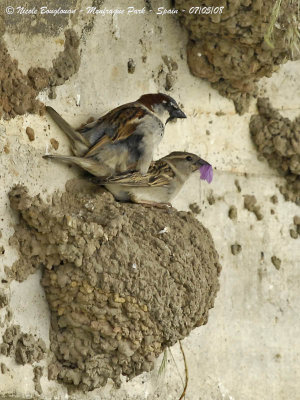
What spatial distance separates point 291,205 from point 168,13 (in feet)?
5.41

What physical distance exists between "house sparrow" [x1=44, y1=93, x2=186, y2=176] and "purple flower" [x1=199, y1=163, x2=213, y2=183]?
Answer: 0.53 metres

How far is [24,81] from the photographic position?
19.6 feet

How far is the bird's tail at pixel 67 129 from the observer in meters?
6.12

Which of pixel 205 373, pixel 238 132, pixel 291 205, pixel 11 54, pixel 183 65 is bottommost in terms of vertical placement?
pixel 205 373

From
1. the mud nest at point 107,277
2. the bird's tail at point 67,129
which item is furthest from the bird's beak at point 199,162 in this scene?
the bird's tail at point 67,129

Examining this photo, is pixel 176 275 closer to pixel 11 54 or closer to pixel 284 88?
pixel 11 54

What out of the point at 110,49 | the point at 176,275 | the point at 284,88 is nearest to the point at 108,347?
the point at 176,275

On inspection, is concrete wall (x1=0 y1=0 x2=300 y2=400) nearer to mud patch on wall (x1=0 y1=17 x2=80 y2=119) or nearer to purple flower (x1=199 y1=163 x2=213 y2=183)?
mud patch on wall (x1=0 y1=17 x2=80 y2=119)

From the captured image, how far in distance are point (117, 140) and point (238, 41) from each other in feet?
4.24

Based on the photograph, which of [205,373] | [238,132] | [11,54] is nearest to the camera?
[11,54]

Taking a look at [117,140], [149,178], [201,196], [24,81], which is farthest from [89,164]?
[201,196]

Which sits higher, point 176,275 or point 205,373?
point 176,275

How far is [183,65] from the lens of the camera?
23.8 ft

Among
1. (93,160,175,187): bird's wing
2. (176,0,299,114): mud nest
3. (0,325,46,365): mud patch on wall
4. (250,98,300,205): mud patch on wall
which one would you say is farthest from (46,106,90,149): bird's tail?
(250,98,300,205): mud patch on wall
